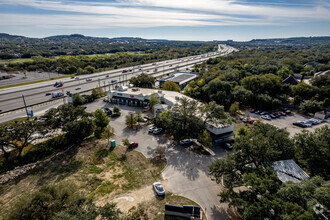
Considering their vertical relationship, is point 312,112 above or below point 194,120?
below

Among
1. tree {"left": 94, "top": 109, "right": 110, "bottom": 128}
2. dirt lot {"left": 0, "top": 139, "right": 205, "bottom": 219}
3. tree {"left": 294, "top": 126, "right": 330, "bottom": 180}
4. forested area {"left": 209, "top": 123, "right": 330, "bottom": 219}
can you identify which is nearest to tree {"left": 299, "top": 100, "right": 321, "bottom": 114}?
tree {"left": 294, "top": 126, "right": 330, "bottom": 180}

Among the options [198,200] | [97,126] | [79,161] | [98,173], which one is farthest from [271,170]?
[97,126]

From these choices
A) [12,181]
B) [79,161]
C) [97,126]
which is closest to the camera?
[12,181]

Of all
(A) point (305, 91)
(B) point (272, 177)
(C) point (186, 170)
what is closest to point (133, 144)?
(C) point (186, 170)

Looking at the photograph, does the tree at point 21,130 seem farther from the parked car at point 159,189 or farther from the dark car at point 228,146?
the dark car at point 228,146

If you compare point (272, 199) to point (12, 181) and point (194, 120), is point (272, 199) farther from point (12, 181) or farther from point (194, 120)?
point (12, 181)

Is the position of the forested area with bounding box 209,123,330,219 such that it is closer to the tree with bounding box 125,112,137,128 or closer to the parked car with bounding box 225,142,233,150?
the parked car with bounding box 225,142,233,150
